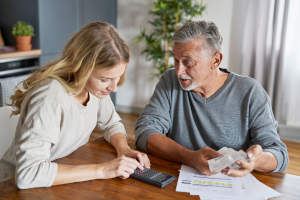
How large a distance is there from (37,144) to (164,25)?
300 cm

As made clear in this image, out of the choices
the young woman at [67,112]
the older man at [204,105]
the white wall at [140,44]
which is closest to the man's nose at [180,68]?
the older man at [204,105]

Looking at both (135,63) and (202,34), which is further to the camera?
(135,63)

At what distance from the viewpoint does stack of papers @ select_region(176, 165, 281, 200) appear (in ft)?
3.42

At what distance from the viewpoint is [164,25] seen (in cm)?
379

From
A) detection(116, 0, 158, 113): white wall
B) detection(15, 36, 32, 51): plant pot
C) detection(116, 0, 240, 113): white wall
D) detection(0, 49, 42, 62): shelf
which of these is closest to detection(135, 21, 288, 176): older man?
detection(0, 49, 42, 62): shelf

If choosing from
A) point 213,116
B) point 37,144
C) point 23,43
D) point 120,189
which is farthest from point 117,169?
point 23,43

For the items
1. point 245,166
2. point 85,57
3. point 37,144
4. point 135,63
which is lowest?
point 135,63

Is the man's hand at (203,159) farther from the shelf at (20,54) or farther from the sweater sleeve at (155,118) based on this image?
the shelf at (20,54)

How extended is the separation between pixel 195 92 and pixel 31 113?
2.84ft

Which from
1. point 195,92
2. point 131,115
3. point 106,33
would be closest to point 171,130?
point 195,92

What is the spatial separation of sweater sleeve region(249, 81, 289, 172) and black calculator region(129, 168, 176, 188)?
0.49 meters

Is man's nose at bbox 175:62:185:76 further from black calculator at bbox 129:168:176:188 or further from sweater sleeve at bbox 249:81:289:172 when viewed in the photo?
black calculator at bbox 129:168:176:188

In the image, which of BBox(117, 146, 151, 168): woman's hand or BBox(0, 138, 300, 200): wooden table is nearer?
BBox(0, 138, 300, 200): wooden table

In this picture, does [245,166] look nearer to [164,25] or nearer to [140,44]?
[164,25]
